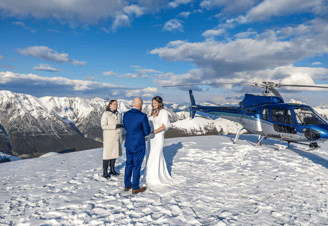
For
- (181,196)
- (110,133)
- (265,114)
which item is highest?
(265,114)

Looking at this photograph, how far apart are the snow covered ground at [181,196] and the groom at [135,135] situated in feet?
2.39

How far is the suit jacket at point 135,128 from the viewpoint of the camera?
467 cm

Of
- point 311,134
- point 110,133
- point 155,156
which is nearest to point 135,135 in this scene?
point 155,156

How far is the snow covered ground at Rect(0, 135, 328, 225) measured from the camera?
12.4 feet

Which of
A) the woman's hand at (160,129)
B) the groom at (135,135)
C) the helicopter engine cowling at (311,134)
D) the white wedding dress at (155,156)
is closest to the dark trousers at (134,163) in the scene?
the groom at (135,135)

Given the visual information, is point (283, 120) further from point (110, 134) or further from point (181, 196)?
point (110, 134)

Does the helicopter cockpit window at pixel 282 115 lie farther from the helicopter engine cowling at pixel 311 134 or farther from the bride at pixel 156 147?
A: the bride at pixel 156 147

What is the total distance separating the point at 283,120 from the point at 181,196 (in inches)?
274

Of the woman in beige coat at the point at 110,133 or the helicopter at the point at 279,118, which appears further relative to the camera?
the helicopter at the point at 279,118

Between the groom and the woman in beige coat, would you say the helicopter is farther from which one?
the woman in beige coat

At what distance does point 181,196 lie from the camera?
4.71 m

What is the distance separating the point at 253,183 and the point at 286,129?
450 cm

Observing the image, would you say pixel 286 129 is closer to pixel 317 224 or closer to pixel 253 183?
pixel 253 183

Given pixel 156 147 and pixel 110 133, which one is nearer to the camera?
pixel 156 147
